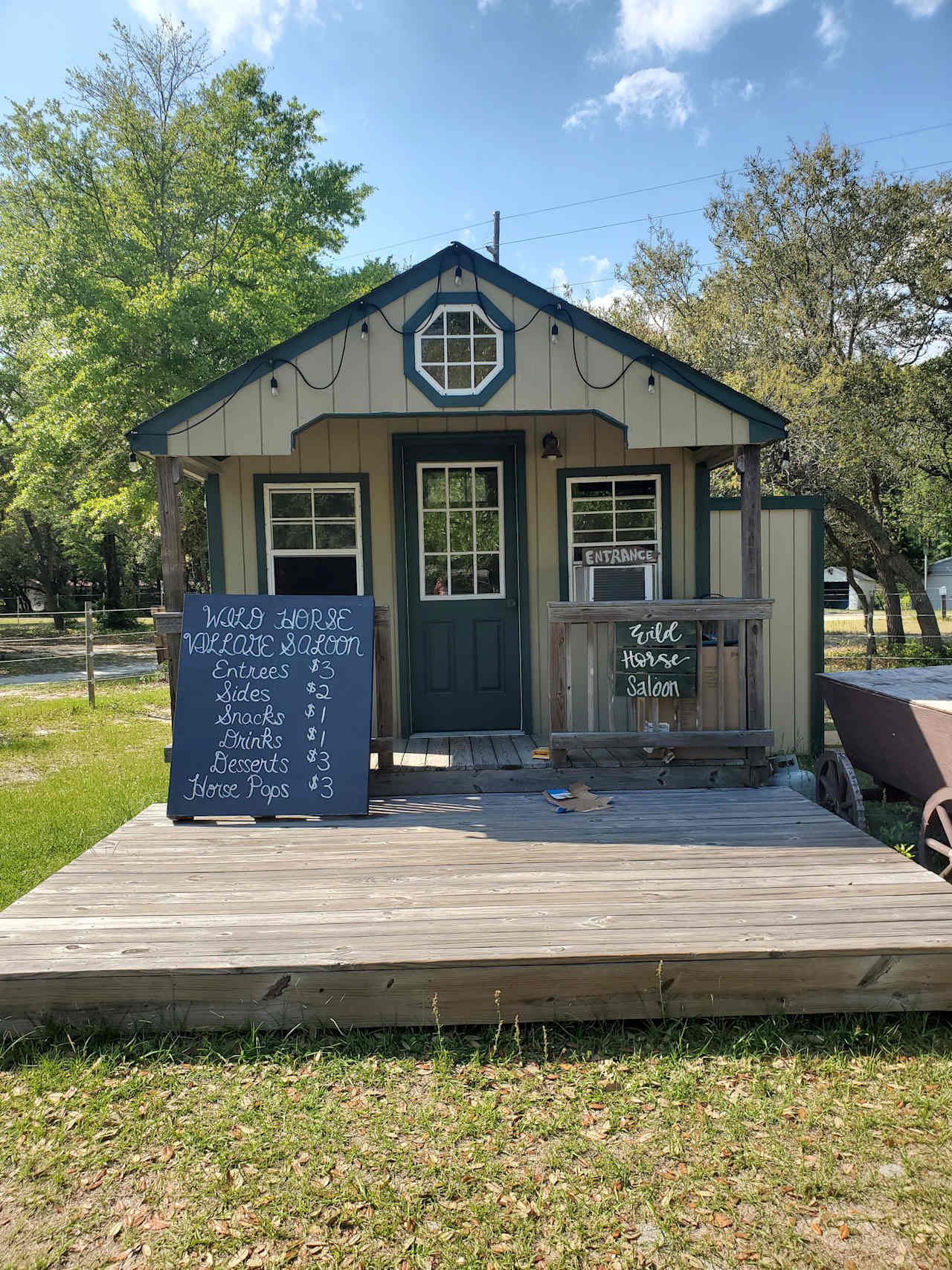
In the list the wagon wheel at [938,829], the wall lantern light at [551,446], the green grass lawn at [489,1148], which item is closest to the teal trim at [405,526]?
the wall lantern light at [551,446]

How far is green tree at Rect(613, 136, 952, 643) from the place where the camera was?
13.5 metres

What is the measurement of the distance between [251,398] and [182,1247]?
429 cm

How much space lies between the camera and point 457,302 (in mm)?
5109

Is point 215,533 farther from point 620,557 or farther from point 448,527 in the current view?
point 620,557

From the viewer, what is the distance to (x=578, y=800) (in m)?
4.67

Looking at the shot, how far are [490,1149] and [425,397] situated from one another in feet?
13.4

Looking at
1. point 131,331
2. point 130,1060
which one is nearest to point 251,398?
point 130,1060

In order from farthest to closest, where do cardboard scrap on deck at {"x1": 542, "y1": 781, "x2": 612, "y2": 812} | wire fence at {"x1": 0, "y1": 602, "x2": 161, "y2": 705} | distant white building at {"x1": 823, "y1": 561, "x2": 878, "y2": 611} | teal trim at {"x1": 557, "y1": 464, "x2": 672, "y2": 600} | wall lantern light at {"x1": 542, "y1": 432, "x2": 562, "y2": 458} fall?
distant white building at {"x1": 823, "y1": 561, "x2": 878, "y2": 611}, wire fence at {"x1": 0, "y1": 602, "x2": 161, "y2": 705}, teal trim at {"x1": 557, "y1": 464, "x2": 672, "y2": 600}, wall lantern light at {"x1": 542, "y1": 432, "x2": 562, "y2": 458}, cardboard scrap on deck at {"x1": 542, "y1": 781, "x2": 612, "y2": 812}

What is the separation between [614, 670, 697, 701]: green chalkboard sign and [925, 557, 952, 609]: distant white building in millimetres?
51561

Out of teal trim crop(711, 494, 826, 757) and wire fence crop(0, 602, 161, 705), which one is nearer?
teal trim crop(711, 494, 826, 757)

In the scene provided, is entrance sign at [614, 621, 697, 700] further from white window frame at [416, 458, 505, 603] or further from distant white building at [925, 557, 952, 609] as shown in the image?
distant white building at [925, 557, 952, 609]

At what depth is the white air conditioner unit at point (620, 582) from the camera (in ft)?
20.5

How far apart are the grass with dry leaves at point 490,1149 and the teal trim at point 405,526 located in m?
3.56

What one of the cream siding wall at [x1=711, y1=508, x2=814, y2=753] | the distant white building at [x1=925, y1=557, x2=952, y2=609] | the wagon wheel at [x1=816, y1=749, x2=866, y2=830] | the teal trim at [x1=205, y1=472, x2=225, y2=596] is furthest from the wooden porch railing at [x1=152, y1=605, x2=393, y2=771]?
the distant white building at [x1=925, y1=557, x2=952, y2=609]
